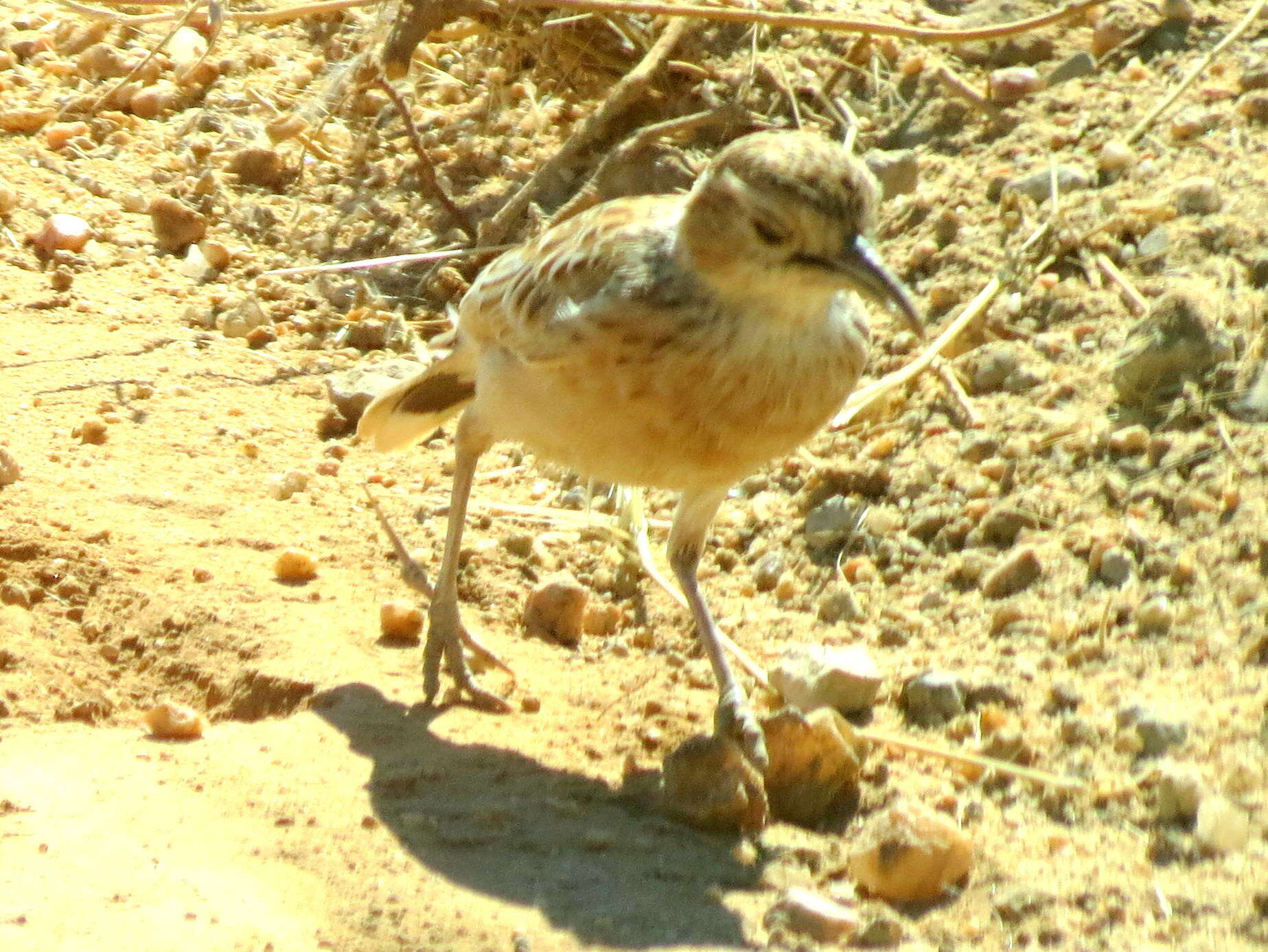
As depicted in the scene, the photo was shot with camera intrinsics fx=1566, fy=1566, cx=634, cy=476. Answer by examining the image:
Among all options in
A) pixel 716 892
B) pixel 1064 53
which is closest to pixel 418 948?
pixel 716 892

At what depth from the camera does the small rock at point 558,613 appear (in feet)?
17.2

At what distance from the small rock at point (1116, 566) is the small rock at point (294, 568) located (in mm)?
2574

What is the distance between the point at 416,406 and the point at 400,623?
822mm

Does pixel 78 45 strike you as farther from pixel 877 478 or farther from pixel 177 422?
pixel 877 478

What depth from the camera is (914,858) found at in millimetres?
3742

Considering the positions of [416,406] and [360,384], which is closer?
[416,406]

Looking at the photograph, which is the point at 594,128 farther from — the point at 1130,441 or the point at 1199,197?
the point at 1130,441

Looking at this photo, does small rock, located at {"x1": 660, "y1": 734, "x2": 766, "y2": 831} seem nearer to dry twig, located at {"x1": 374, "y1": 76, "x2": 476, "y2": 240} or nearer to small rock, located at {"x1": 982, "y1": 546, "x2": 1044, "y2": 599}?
small rock, located at {"x1": 982, "y1": 546, "x2": 1044, "y2": 599}

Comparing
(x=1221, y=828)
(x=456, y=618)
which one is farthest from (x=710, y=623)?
(x=1221, y=828)

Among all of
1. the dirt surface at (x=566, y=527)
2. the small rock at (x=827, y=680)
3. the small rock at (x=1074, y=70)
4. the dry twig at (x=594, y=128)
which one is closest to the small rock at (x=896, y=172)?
the dirt surface at (x=566, y=527)

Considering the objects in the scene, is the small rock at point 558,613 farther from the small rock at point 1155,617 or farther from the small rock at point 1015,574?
the small rock at point 1155,617

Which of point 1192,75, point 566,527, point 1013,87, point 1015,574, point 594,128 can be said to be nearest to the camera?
point 1015,574

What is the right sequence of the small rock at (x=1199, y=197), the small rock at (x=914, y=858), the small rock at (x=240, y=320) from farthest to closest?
the small rock at (x=240, y=320), the small rock at (x=1199, y=197), the small rock at (x=914, y=858)

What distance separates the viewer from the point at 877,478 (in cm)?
572
